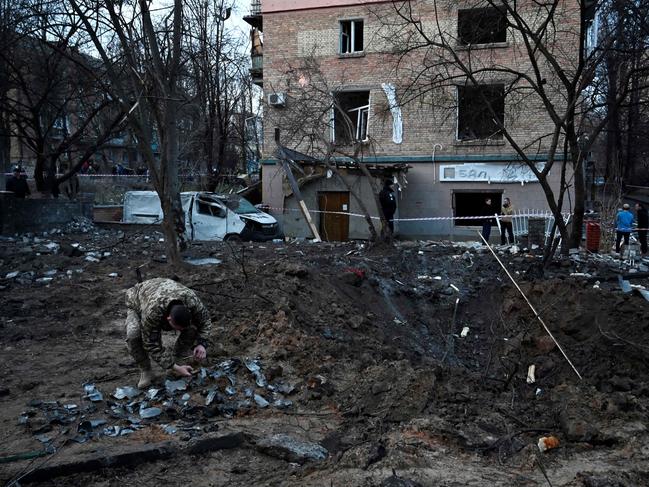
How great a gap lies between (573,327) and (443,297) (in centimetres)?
311

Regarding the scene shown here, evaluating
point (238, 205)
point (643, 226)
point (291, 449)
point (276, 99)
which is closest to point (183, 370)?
point (291, 449)

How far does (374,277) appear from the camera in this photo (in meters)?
12.4

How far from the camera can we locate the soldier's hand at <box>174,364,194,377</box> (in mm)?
6047

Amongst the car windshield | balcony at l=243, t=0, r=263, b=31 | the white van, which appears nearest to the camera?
the white van

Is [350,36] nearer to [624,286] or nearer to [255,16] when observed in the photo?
[255,16]

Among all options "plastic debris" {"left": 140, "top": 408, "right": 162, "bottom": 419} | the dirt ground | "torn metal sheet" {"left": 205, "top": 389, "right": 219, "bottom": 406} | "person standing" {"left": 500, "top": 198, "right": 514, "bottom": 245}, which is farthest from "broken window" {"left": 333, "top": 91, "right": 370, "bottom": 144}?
"plastic debris" {"left": 140, "top": 408, "right": 162, "bottom": 419}

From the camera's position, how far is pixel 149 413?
5.53 meters

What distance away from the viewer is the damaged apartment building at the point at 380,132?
21891 mm

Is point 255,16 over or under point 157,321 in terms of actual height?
over

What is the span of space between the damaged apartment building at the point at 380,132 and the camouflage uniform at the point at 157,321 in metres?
15.6

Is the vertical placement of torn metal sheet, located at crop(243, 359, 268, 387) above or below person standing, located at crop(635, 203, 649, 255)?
below

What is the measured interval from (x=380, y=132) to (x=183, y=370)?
18.8 meters

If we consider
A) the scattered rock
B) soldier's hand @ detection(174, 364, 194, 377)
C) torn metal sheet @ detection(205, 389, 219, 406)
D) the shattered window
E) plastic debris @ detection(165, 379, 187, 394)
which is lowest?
the scattered rock

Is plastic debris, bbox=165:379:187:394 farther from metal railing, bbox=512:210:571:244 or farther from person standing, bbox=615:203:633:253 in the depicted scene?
metal railing, bbox=512:210:571:244
